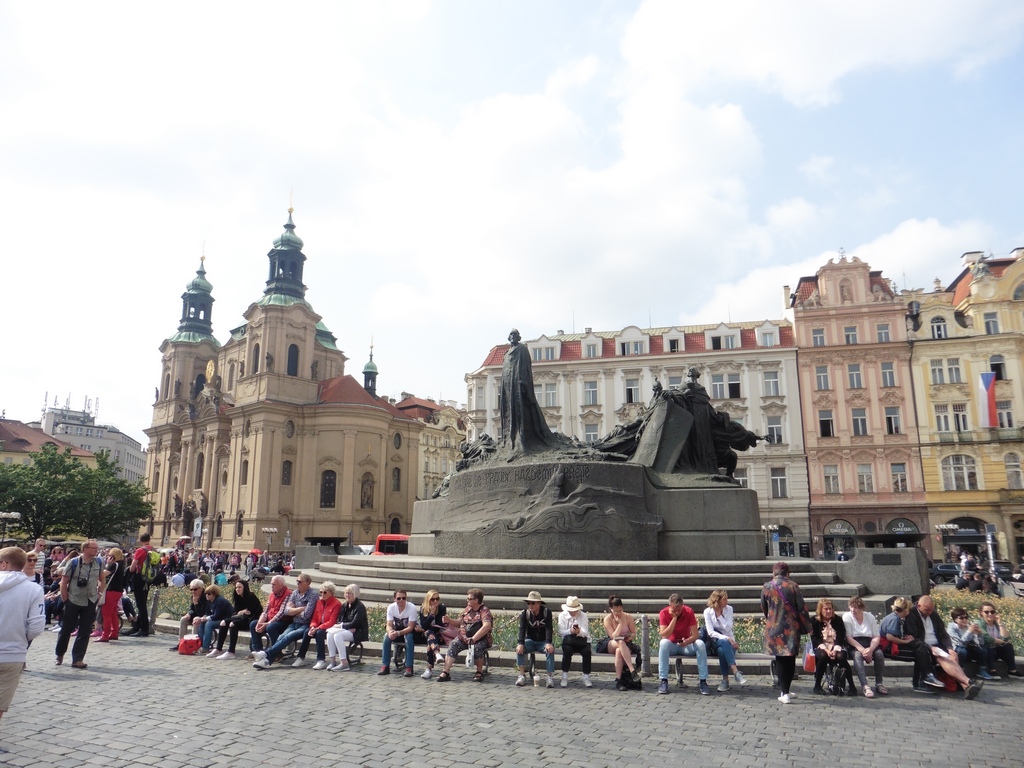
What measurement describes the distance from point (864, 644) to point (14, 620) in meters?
8.98

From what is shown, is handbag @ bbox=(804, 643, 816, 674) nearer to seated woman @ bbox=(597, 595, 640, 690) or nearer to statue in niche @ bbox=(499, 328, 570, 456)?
seated woman @ bbox=(597, 595, 640, 690)

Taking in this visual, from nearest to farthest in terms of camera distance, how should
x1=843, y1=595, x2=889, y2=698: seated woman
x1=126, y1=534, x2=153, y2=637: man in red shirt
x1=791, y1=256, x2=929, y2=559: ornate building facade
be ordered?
x1=843, y1=595, x2=889, y2=698: seated woman → x1=126, y1=534, x2=153, y2=637: man in red shirt → x1=791, y1=256, x2=929, y2=559: ornate building facade

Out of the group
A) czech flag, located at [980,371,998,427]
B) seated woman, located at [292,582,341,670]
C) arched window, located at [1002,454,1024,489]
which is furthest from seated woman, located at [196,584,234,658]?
arched window, located at [1002,454,1024,489]

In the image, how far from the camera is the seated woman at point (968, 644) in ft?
30.6

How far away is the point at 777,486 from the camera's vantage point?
152ft

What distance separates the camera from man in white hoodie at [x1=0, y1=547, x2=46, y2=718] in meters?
5.77

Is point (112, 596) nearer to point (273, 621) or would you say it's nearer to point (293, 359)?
point (273, 621)

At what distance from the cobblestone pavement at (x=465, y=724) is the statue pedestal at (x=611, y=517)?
539 centimetres

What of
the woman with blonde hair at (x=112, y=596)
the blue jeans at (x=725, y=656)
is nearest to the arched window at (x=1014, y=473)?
the blue jeans at (x=725, y=656)

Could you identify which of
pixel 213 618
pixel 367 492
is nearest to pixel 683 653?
pixel 213 618

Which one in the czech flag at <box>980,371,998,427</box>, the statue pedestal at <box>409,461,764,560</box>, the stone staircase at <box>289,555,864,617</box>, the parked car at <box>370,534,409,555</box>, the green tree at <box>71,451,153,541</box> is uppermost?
the czech flag at <box>980,371,998,427</box>

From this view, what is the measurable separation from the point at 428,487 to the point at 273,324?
2423 cm

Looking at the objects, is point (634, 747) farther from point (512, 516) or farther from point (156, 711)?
point (512, 516)

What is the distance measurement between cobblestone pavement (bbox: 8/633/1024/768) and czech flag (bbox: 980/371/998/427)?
4012cm
